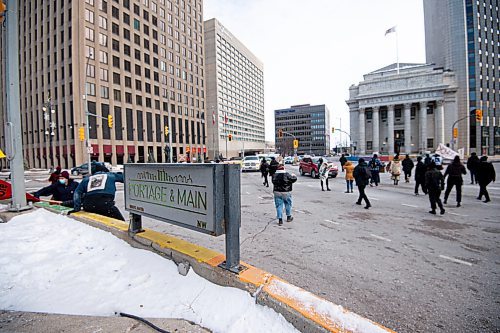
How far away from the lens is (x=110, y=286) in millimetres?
2900

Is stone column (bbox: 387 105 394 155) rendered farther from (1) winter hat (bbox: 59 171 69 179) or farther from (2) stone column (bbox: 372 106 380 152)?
(1) winter hat (bbox: 59 171 69 179)

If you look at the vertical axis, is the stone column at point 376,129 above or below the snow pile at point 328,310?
above

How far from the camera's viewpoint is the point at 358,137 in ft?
229

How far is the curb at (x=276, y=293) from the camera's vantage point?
1911mm

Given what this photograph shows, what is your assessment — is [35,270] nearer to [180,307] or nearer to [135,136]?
[180,307]

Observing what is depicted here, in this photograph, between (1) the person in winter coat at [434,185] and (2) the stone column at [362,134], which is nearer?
(1) the person in winter coat at [434,185]

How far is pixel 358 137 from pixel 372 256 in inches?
2804

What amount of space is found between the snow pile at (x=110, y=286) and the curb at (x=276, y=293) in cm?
8

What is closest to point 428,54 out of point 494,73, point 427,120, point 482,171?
point 494,73

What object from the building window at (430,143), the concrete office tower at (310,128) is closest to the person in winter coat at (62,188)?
the building window at (430,143)

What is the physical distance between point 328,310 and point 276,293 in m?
0.44

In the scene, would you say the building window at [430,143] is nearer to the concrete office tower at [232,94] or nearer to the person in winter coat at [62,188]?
the concrete office tower at [232,94]

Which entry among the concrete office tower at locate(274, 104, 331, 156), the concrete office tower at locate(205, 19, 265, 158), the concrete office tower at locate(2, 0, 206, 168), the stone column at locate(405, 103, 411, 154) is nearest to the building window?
the stone column at locate(405, 103, 411, 154)

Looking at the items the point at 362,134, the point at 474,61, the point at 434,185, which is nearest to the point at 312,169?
the point at 434,185
